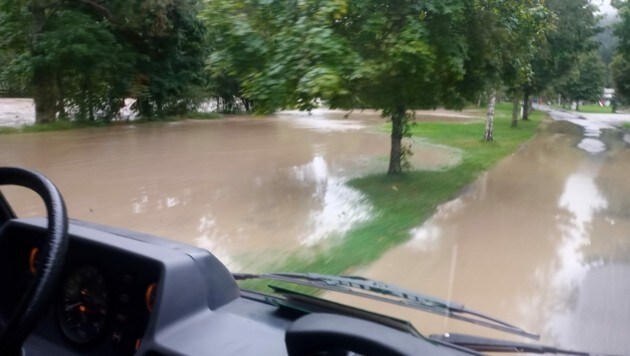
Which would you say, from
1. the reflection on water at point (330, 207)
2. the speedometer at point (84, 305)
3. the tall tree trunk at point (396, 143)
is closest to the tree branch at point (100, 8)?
the reflection on water at point (330, 207)

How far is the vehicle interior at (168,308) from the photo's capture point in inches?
91.0

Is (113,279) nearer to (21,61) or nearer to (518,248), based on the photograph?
(518,248)

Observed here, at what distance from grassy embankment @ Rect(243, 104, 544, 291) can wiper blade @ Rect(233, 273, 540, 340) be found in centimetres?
59

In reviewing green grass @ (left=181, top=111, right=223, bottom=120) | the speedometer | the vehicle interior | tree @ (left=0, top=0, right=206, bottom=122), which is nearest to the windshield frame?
the vehicle interior

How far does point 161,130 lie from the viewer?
26.2 m

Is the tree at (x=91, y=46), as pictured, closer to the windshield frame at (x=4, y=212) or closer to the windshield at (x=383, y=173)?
the windshield at (x=383, y=173)

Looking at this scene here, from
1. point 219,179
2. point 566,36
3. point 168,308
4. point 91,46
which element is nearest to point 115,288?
point 168,308

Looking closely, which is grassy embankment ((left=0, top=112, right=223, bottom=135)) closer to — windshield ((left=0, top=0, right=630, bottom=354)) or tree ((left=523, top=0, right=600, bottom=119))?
windshield ((left=0, top=0, right=630, bottom=354))

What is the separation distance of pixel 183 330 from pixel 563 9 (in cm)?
1808

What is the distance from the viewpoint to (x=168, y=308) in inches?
111

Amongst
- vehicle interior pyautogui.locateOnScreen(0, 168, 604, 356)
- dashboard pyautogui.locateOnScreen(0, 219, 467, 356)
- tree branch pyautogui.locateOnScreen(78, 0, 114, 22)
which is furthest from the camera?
tree branch pyautogui.locateOnScreen(78, 0, 114, 22)

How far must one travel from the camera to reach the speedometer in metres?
3.22

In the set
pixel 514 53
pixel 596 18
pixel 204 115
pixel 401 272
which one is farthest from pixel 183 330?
pixel 204 115

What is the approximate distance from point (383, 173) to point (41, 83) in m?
15.4
